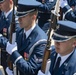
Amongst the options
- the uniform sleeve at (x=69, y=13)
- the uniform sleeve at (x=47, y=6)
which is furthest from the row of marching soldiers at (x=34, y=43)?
the uniform sleeve at (x=69, y=13)

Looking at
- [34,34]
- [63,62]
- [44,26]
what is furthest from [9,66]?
[44,26]

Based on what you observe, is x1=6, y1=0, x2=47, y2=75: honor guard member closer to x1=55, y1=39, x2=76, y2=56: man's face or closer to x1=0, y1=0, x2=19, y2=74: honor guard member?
x1=55, y1=39, x2=76, y2=56: man's face

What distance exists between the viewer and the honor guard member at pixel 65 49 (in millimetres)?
3791

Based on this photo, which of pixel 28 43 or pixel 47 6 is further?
pixel 47 6

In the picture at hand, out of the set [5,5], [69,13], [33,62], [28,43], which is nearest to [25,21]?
[28,43]

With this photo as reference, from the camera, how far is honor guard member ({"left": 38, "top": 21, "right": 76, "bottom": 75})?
379 cm

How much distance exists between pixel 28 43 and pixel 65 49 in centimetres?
79

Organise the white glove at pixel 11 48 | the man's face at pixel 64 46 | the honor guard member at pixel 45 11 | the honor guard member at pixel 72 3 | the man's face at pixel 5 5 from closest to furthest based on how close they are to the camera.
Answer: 1. the man's face at pixel 64 46
2. the white glove at pixel 11 48
3. the man's face at pixel 5 5
4. the honor guard member at pixel 45 11
5. the honor guard member at pixel 72 3

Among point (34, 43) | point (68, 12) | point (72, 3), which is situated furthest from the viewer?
point (72, 3)

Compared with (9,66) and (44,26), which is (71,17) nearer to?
(44,26)

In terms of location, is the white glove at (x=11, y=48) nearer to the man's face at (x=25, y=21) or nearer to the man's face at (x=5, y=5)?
the man's face at (x=25, y=21)

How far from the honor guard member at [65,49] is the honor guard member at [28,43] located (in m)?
0.26

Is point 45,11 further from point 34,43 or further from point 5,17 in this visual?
point 34,43

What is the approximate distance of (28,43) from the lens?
173 inches
